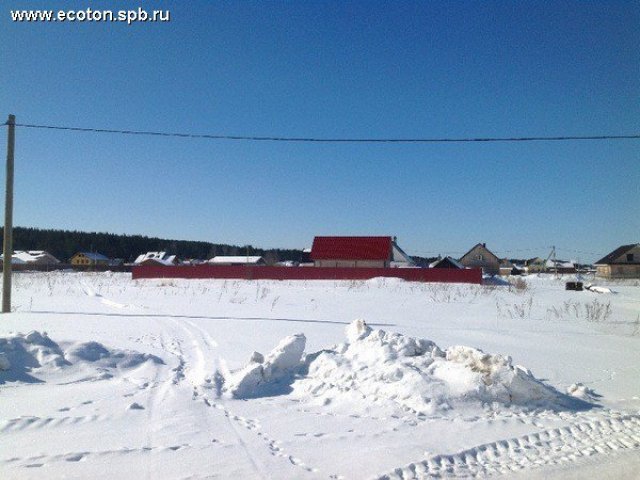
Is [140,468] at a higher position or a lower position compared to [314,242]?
lower

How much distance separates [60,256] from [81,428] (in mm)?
104883

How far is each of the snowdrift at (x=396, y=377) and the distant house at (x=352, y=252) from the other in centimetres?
3785

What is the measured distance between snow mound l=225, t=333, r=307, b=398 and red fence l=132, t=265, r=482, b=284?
26317 millimetres

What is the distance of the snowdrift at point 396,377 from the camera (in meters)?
5.39

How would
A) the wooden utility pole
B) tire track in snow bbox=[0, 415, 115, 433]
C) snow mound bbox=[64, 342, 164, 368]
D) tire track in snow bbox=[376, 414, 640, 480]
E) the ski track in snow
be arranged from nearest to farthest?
tire track in snow bbox=[376, 414, 640, 480]
the ski track in snow
tire track in snow bbox=[0, 415, 115, 433]
snow mound bbox=[64, 342, 164, 368]
the wooden utility pole

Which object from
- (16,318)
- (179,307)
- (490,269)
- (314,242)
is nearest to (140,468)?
(16,318)

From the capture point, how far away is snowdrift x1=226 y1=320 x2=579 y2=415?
5.39 metres

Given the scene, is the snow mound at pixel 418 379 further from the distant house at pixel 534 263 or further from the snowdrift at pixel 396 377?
the distant house at pixel 534 263

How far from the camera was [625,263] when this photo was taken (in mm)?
65250

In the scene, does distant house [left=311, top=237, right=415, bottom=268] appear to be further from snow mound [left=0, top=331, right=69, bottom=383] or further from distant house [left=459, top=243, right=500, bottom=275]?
snow mound [left=0, top=331, right=69, bottom=383]

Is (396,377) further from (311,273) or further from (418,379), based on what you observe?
(311,273)

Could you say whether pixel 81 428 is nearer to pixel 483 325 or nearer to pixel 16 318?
pixel 16 318

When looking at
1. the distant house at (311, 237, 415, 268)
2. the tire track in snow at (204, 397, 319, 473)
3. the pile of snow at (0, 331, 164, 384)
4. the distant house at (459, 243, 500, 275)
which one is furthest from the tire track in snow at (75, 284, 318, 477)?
the distant house at (459, 243, 500, 275)

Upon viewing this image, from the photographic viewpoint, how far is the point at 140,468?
3.64m
